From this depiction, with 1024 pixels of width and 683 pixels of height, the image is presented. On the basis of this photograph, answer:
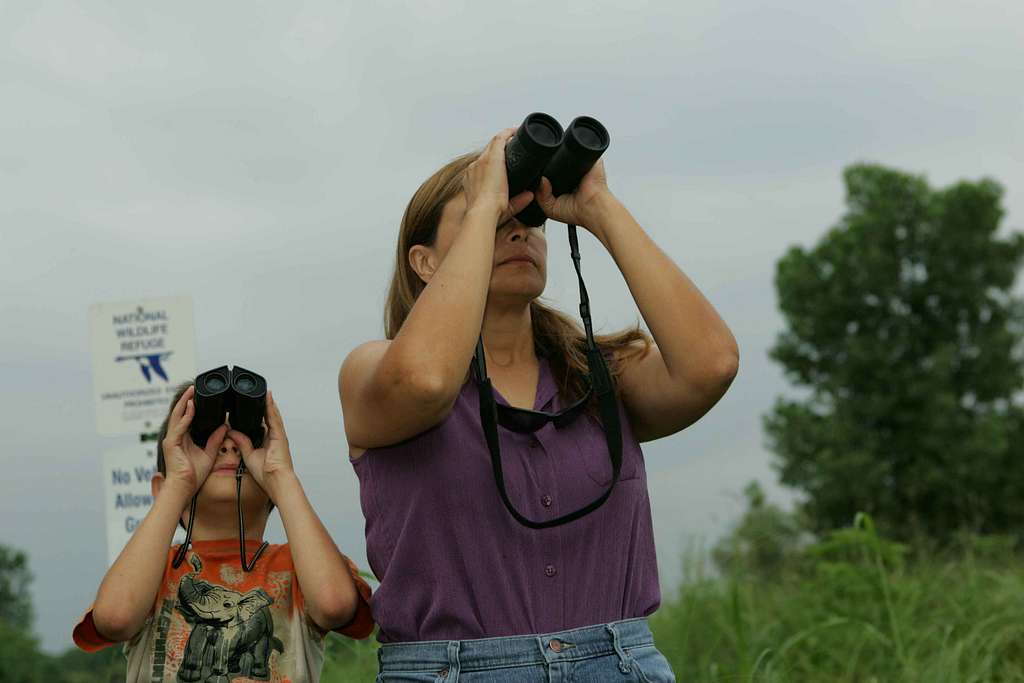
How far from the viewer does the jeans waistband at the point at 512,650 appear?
6.19 ft

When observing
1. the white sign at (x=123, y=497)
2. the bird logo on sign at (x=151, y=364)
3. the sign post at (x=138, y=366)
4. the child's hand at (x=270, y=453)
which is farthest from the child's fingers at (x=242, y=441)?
the bird logo on sign at (x=151, y=364)

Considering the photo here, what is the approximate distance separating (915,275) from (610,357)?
76.1ft

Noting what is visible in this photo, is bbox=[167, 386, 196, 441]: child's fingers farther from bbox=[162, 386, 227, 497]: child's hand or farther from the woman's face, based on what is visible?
the woman's face

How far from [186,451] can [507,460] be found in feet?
2.63

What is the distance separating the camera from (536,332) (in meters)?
2.40

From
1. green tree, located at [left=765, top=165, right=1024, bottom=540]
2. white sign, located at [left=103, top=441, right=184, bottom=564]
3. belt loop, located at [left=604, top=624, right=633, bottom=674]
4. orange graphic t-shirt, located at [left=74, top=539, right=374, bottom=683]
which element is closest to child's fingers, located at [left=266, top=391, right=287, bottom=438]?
orange graphic t-shirt, located at [left=74, top=539, right=374, bottom=683]

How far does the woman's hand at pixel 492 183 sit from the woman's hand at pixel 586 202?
7 centimetres

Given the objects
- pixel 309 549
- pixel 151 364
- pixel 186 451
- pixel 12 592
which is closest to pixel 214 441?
pixel 186 451

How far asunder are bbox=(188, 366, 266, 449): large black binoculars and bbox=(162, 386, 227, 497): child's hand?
2 cm

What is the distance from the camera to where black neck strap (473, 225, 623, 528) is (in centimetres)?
194

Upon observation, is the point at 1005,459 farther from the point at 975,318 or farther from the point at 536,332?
the point at 536,332

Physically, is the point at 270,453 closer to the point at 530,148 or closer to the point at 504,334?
the point at 504,334

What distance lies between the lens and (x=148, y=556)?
2.28 meters

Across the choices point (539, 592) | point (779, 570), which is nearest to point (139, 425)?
point (539, 592)
